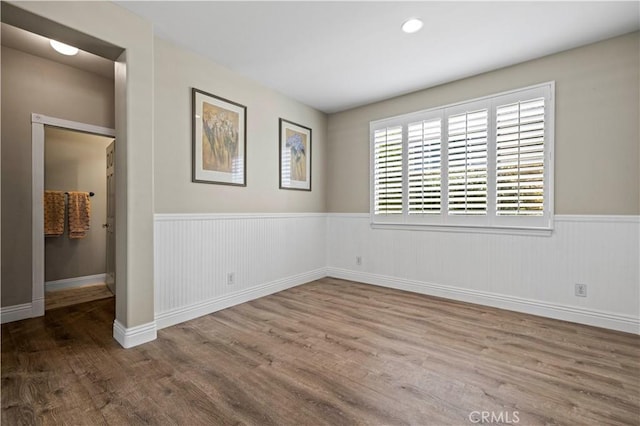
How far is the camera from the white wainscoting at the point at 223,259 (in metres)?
2.81

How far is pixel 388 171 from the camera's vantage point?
4.17m

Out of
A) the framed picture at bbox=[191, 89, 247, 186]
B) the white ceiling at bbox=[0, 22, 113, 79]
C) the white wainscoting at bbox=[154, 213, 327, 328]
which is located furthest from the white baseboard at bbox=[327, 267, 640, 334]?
the white ceiling at bbox=[0, 22, 113, 79]

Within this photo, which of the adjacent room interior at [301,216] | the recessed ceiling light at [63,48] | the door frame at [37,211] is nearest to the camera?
the adjacent room interior at [301,216]

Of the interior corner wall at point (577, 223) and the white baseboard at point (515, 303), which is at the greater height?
the interior corner wall at point (577, 223)

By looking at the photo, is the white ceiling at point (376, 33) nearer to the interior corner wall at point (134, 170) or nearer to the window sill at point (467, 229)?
the interior corner wall at point (134, 170)

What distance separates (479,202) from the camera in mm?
3389

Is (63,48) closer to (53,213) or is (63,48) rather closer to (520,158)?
(53,213)

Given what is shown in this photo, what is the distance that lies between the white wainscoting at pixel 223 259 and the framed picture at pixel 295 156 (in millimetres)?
489

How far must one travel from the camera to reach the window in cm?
304

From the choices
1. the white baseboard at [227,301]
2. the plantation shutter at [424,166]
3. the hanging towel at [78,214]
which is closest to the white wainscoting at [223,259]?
the white baseboard at [227,301]

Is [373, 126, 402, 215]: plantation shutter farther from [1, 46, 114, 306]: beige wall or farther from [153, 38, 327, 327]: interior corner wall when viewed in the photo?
[1, 46, 114, 306]: beige wall

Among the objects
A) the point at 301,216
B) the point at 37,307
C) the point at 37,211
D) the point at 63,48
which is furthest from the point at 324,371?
the point at 63,48

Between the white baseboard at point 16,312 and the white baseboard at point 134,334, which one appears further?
the white baseboard at point 16,312

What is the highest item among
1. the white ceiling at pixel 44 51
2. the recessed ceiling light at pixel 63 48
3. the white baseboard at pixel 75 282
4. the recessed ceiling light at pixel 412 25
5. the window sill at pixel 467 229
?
the recessed ceiling light at pixel 412 25
